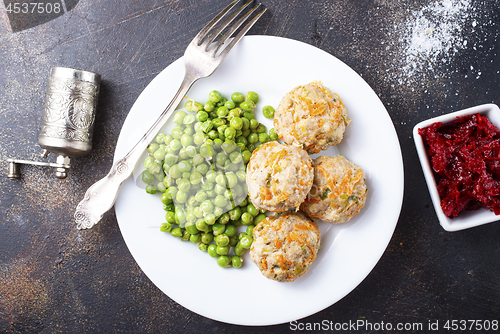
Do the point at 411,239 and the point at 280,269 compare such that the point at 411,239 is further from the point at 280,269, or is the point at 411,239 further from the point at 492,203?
the point at 280,269

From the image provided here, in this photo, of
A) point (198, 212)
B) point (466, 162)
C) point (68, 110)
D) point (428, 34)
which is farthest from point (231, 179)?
point (428, 34)

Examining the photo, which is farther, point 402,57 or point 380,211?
point 402,57

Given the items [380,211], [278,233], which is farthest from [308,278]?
[380,211]

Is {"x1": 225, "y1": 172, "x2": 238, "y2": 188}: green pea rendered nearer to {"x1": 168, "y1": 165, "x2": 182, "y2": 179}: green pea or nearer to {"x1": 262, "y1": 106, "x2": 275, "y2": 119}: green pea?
{"x1": 168, "y1": 165, "x2": 182, "y2": 179}: green pea

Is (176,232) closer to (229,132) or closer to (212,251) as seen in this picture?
(212,251)

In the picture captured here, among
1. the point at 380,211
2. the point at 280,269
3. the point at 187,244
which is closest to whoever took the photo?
the point at 280,269

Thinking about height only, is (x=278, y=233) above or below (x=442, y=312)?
above

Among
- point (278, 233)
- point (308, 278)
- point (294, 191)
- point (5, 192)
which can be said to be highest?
point (294, 191)

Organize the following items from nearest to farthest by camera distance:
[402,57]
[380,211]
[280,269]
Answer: [280,269], [380,211], [402,57]
